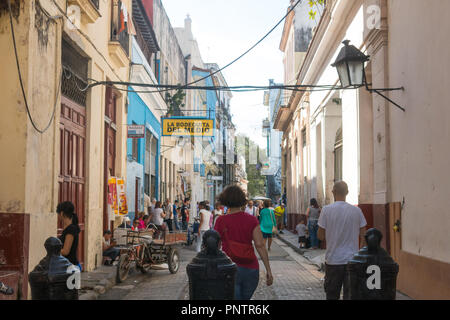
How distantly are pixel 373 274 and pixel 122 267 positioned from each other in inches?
278

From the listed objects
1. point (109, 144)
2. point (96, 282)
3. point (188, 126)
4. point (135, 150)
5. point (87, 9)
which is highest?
point (87, 9)

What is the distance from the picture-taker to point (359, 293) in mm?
4398

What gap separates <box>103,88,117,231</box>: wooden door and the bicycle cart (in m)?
1.70

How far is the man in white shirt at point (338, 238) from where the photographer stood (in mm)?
5770

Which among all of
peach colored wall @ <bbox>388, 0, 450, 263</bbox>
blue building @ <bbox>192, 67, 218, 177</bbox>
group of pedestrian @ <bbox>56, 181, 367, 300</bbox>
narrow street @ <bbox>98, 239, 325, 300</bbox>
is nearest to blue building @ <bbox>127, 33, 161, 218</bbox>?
narrow street @ <bbox>98, 239, 325, 300</bbox>

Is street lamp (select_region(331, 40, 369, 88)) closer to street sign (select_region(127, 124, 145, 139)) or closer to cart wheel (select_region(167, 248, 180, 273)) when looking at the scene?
cart wheel (select_region(167, 248, 180, 273))

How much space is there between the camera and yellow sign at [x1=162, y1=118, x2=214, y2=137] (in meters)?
19.8

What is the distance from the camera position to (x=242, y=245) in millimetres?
5293

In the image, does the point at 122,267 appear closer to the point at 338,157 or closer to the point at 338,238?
the point at 338,238

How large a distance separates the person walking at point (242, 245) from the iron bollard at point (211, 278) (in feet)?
3.78

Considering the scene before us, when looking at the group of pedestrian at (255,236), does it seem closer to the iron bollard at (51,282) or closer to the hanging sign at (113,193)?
the iron bollard at (51,282)

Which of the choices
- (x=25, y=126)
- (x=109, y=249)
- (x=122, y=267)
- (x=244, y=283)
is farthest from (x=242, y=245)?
(x=109, y=249)
